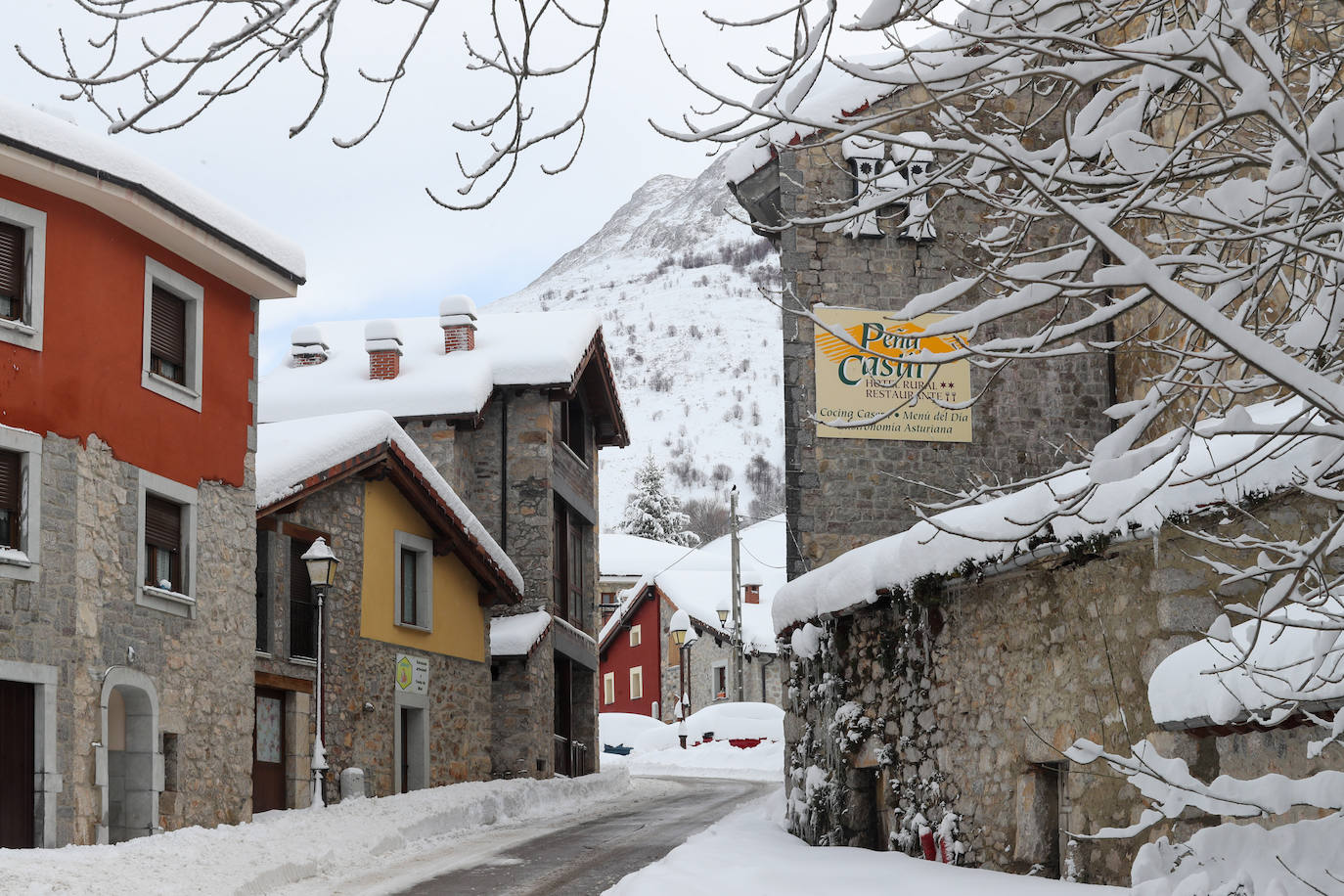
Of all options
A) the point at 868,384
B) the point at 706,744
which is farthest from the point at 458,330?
the point at 706,744

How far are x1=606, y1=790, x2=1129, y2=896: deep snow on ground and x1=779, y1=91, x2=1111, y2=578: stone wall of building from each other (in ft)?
15.8

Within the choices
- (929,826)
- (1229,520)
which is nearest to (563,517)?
(929,826)

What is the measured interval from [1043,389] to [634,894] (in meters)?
9.46

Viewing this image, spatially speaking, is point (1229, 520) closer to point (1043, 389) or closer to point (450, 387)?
point (1043, 389)

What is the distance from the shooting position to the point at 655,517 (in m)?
71.5

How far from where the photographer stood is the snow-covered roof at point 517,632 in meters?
23.6

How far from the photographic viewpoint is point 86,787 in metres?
12.7

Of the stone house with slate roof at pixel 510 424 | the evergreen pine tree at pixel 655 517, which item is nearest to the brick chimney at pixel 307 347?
the stone house with slate roof at pixel 510 424

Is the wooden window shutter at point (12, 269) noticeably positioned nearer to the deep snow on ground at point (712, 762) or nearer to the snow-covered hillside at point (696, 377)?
the deep snow on ground at point (712, 762)

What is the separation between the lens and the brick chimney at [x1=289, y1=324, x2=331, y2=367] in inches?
1079

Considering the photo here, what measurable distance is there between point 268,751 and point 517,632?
7167mm

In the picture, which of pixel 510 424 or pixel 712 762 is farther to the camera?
pixel 712 762

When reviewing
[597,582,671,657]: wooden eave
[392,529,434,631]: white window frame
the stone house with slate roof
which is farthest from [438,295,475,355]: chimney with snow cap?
[597,582,671,657]: wooden eave

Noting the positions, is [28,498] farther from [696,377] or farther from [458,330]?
[696,377]
